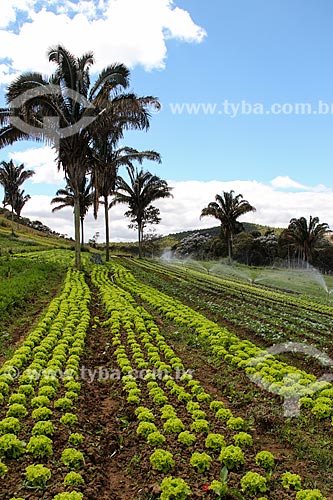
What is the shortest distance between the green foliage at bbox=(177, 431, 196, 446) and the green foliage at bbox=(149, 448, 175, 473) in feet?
1.57

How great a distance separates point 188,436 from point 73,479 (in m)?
1.54

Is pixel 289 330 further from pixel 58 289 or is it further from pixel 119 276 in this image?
pixel 119 276

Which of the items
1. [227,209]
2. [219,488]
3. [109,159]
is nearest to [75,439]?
[219,488]

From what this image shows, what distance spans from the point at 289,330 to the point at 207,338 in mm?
2711

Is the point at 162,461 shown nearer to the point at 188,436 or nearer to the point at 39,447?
the point at 188,436

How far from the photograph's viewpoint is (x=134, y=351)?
880cm

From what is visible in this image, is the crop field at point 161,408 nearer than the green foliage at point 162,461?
Yes

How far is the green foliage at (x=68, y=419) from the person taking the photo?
569cm

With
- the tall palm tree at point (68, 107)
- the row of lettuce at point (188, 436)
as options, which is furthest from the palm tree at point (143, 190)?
the row of lettuce at point (188, 436)

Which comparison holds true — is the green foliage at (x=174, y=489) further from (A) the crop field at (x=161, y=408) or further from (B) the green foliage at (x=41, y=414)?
(B) the green foliage at (x=41, y=414)

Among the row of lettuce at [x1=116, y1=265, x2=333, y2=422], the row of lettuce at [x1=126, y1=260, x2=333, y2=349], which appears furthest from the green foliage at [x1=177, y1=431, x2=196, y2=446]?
the row of lettuce at [x1=126, y1=260, x2=333, y2=349]

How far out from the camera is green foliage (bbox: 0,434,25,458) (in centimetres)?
488

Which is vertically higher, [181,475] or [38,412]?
[38,412]

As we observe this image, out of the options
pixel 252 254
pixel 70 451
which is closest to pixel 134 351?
pixel 70 451
